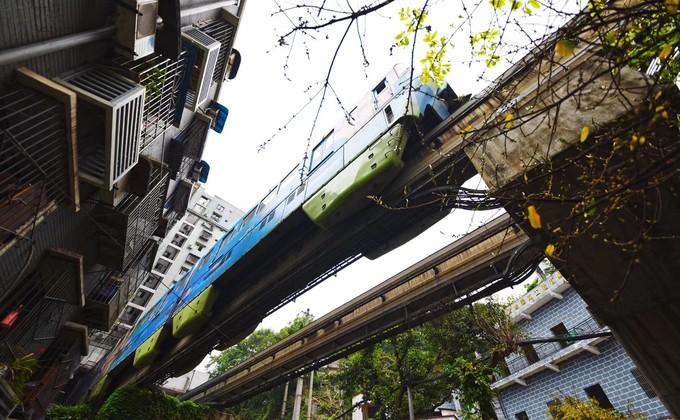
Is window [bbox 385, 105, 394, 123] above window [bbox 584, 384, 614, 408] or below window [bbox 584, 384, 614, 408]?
above

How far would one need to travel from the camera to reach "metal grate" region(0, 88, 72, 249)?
427 centimetres

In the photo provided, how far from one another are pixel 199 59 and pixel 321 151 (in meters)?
4.74

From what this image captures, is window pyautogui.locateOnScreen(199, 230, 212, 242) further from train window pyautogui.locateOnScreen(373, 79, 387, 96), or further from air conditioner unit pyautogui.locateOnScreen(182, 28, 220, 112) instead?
train window pyautogui.locateOnScreen(373, 79, 387, 96)

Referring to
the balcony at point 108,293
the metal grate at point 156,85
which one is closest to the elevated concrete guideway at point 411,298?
the balcony at point 108,293

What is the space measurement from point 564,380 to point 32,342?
1842cm

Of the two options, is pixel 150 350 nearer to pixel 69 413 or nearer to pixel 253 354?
pixel 69 413

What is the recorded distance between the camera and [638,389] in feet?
32.8

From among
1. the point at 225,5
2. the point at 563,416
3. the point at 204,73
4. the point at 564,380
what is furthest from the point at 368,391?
the point at 225,5

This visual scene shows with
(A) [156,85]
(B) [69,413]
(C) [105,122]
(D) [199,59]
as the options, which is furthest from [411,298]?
(B) [69,413]

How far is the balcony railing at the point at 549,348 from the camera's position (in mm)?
11906

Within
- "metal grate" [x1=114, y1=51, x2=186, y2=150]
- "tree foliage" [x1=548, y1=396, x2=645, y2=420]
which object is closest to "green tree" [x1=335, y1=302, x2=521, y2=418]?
"tree foliage" [x1=548, y1=396, x2=645, y2=420]

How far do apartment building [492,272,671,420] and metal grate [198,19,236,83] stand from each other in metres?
17.0

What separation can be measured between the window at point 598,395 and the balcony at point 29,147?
56.1ft

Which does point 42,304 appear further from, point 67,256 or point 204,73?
point 204,73
